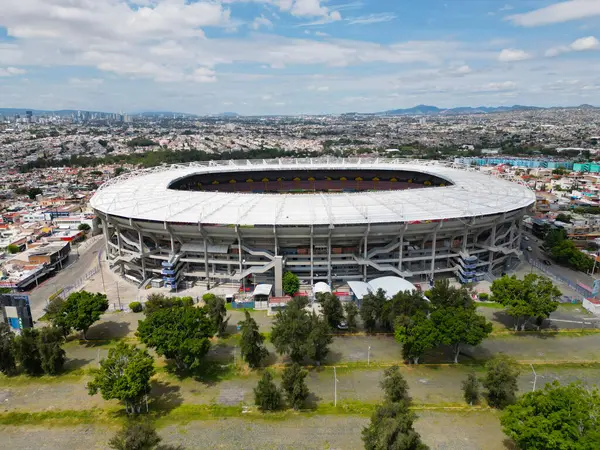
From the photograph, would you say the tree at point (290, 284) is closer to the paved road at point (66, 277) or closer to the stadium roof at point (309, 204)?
the stadium roof at point (309, 204)

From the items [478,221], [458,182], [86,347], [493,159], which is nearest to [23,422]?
[86,347]

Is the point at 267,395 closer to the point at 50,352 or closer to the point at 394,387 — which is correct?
the point at 394,387

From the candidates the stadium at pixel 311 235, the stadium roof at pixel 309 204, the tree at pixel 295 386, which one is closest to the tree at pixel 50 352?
the stadium at pixel 311 235

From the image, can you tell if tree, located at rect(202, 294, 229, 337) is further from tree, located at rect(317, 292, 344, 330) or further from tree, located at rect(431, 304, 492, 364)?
tree, located at rect(431, 304, 492, 364)

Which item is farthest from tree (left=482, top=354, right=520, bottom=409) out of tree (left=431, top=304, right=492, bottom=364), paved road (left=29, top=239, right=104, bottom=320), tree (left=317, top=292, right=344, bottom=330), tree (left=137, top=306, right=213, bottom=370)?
paved road (left=29, top=239, right=104, bottom=320)

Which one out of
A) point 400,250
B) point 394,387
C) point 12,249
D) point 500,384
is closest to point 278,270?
point 400,250

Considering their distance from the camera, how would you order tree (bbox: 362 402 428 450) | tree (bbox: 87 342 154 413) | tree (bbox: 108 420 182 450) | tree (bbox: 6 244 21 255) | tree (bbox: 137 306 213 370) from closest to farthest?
tree (bbox: 362 402 428 450) → tree (bbox: 108 420 182 450) → tree (bbox: 87 342 154 413) → tree (bbox: 137 306 213 370) → tree (bbox: 6 244 21 255)

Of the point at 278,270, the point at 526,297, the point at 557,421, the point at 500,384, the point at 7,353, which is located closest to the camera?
the point at 557,421
